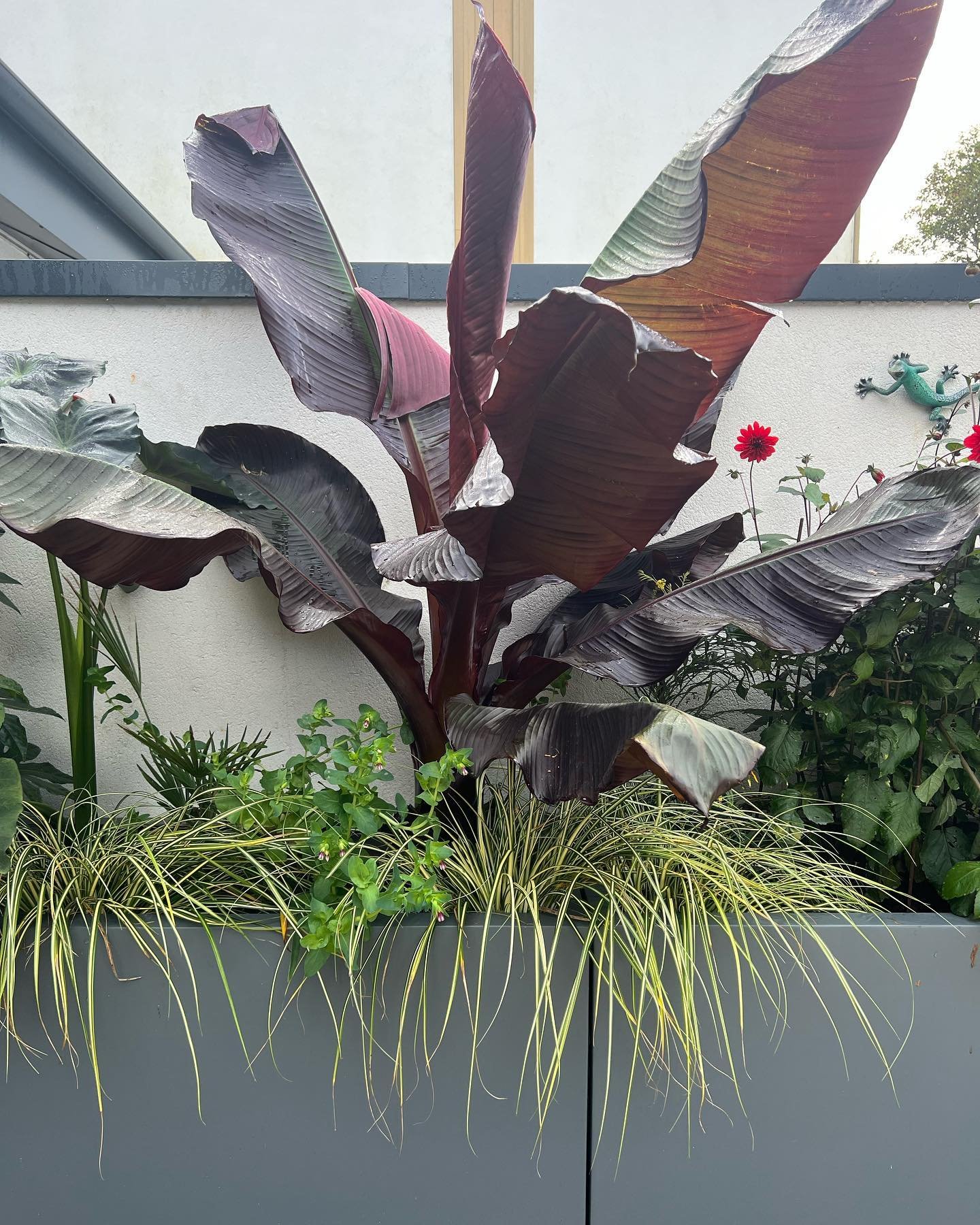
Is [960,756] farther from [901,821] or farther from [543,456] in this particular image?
[543,456]

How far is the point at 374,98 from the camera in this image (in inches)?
154

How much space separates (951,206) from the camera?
4.91 metres

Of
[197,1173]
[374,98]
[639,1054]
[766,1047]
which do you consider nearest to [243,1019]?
[197,1173]

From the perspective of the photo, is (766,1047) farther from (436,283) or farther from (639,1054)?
(436,283)

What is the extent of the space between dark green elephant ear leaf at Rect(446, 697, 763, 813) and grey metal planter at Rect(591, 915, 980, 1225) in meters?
0.52

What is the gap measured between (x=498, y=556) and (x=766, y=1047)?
0.92 metres

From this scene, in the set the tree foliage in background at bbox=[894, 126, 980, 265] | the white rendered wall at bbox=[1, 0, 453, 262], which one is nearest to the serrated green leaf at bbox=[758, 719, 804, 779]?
the white rendered wall at bbox=[1, 0, 453, 262]

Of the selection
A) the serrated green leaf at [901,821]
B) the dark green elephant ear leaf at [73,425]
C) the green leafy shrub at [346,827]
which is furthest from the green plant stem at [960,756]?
the dark green elephant ear leaf at [73,425]

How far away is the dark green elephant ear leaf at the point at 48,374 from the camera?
1508mm

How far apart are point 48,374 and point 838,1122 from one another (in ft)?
6.27

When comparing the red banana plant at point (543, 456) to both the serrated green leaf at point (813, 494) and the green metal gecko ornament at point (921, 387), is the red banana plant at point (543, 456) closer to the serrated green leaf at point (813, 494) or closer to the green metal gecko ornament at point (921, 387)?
the serrated green leaf at point (813, 494)

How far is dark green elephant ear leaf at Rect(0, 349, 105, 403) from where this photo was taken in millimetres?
1508

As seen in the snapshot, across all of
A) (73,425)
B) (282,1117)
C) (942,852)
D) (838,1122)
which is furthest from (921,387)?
(282,1117)

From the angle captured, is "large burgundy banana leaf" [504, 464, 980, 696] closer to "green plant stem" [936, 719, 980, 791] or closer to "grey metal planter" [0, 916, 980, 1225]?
"green plant stem" [936, 719, 980, 791]
